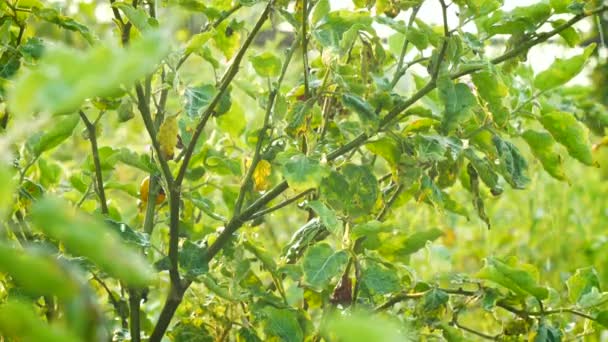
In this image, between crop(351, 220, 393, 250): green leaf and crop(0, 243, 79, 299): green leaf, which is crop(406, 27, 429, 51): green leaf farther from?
crop(0, 243, 79, 299): green leaf

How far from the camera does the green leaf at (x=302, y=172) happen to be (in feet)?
3.78

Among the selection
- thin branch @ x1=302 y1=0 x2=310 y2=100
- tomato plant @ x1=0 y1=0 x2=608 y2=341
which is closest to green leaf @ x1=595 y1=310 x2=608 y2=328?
tomato plant @ x1=0 y1=0 x2=608 y2=341

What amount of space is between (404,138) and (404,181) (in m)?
0.07

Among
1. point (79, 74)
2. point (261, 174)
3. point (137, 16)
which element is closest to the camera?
point (79, 74)

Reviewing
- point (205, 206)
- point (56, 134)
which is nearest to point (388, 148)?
point (205, 206)

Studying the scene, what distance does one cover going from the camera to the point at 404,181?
135 centimetres

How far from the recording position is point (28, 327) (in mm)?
440

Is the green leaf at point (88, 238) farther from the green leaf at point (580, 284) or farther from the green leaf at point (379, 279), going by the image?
the green leaf at point (580, 284)

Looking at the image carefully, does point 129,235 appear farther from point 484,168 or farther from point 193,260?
point 484,168

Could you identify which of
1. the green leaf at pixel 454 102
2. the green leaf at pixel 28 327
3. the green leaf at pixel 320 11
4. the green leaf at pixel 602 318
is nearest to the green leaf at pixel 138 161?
the green leaf at pixel 320 11

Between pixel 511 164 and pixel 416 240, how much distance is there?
0.65 feet

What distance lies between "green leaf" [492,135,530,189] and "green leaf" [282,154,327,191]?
11.7 inches

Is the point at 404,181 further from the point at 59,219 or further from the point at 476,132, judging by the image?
the point at 59,219

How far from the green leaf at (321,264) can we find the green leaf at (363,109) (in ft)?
0.60
